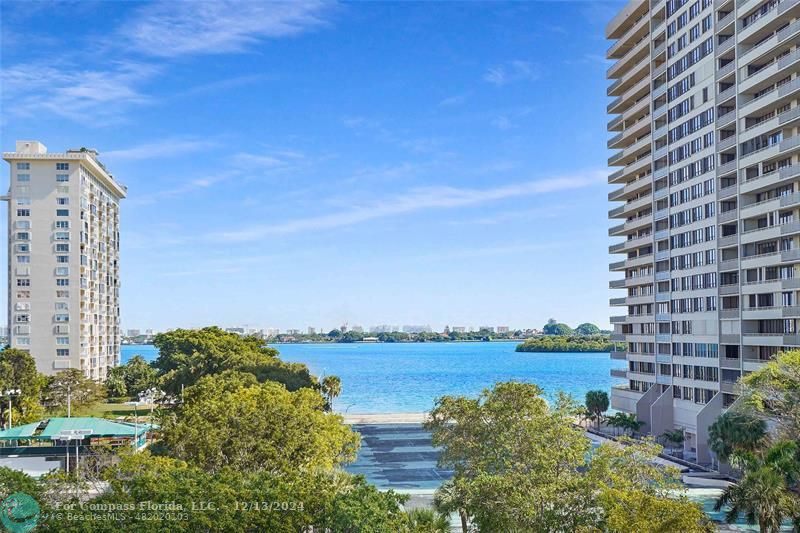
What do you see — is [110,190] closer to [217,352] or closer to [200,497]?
[217,352]

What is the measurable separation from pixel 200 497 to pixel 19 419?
57062 millimetres

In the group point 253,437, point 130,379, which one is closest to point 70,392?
point 130,379

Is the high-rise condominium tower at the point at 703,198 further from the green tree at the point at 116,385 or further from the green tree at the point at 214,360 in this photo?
the green tree at the point at 116,385

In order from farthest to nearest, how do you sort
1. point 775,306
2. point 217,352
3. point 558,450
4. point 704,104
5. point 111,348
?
point 111,348
point 217,352
point 704,104
point 775,306
point 558,450

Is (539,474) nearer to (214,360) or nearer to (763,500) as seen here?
(763,500)

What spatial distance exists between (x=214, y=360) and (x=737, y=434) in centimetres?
5236

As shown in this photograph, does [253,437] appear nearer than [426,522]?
No

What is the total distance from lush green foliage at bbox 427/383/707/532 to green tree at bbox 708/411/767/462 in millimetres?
18076

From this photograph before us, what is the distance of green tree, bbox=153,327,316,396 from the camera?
6912 centimetres

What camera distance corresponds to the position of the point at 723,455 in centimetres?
4791

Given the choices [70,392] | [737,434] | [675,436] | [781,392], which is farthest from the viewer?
[70,392]

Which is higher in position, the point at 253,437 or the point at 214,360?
the point at 214,360

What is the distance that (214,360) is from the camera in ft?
263

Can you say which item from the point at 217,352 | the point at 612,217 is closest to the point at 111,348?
the point at 217,352
